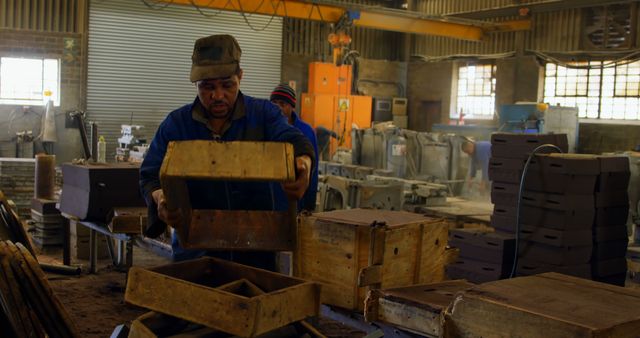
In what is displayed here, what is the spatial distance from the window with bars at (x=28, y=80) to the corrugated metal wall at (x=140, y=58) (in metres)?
0.73

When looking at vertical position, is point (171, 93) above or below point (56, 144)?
above

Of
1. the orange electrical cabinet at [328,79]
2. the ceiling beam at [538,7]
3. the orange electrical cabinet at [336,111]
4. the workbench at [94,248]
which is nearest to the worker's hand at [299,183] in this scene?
the workbench at [94,248]

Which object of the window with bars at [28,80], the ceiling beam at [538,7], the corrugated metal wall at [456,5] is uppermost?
the corrugated metal wall at [456,5]

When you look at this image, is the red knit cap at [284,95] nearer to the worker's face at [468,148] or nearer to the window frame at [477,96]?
the worker's face at [468,148]

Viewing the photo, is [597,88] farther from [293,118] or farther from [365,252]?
[365,252]

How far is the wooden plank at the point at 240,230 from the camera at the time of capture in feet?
9.14

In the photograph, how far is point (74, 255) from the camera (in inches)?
307

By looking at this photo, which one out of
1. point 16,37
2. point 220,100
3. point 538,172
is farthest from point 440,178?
point 16,37

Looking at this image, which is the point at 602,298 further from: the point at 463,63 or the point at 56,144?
the point at 463,63

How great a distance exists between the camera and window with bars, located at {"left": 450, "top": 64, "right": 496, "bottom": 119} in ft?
57.0

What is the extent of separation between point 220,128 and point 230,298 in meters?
0.90

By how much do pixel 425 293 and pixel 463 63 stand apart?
51.0ft

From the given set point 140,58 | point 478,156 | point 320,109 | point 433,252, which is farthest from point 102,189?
point 320,109

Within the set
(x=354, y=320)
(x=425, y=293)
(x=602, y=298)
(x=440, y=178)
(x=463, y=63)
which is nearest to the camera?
(x=602, y=298)
